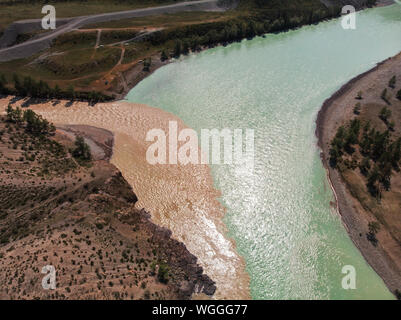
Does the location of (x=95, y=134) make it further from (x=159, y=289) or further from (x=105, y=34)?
(x=105, y=34)

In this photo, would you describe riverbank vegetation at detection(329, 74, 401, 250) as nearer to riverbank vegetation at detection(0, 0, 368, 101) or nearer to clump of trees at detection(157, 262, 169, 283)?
clump of trees at detection(157, 262, 169, 283)

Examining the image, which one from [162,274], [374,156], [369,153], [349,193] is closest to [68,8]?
[162,274]

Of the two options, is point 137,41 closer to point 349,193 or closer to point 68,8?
point 68,8

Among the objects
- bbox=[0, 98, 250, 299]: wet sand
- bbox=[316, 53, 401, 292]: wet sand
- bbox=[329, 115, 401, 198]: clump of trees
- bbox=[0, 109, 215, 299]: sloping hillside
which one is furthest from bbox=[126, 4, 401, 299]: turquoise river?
bbox=[0, 109, 215, 299]: sloping hillside

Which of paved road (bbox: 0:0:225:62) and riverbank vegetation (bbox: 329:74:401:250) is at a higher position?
paved road (bbox: 0:0:225:62)

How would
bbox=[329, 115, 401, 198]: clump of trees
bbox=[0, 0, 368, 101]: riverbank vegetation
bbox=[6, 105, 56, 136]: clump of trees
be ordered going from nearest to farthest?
bbox=[329, 115, 401, 198]: clump of trees → bbox=[6, 105, 56, 136]: clump of trees → bbox=[0, 0, 368, 101]: riverbank vegetation

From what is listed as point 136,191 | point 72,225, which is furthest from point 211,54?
point 72,225

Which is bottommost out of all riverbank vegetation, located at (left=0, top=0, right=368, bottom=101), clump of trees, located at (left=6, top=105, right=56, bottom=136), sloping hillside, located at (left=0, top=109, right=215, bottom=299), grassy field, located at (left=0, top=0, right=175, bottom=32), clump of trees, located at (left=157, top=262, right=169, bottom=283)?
clump of trees, located at (left=157, top=262, right=169, bottom=283)
